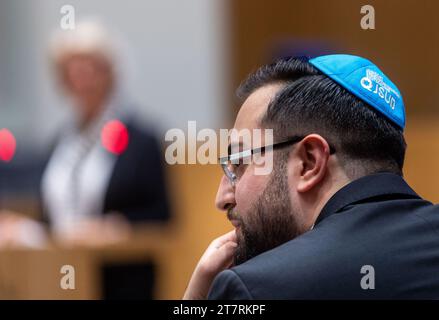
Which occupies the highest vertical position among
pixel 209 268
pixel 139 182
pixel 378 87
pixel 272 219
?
pixel 378 87

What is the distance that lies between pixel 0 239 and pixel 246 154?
221 centimetres

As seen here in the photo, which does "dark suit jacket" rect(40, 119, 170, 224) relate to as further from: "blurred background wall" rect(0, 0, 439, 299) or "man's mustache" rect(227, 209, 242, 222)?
"man's mustache" rect(227, 209, 242, 222)

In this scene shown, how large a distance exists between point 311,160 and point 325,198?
0.09m

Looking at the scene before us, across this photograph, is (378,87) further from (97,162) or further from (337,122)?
(97,162)

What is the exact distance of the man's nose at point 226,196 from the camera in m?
2.26

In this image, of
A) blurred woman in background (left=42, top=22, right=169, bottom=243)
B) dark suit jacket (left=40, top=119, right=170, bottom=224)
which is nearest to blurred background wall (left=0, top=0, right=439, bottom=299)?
blurred woman in background (left=42, top=22, right=169, bottom=243)

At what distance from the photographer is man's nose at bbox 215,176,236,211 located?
2.26 meters

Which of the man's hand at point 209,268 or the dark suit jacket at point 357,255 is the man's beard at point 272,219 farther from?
the man's hand at point 209,268

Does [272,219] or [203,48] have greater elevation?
[203,48]

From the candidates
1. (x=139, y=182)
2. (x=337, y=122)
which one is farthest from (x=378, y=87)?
(x=139, y=182)

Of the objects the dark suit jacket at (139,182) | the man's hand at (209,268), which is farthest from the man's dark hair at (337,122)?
the dark suit jacket at (139,182)

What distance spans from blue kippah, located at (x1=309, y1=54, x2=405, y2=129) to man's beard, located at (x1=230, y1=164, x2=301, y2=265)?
23 centimetres

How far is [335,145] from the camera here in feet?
6.76

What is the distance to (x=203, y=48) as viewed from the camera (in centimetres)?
654
